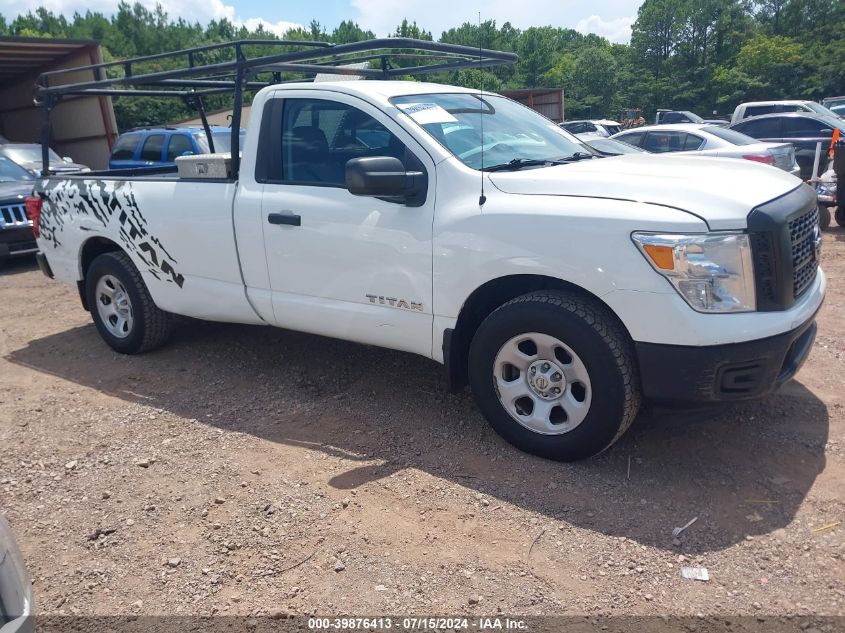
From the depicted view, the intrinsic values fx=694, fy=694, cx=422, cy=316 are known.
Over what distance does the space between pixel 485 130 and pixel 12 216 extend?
8007 mm

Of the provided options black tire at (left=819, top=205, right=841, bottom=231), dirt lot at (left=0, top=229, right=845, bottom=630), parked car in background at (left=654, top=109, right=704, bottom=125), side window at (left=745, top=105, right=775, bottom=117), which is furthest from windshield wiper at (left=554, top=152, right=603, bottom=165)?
parked car in background at (left=654, top=109, right=704, bottom=125)

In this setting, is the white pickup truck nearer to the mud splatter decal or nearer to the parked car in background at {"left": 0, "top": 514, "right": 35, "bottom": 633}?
the mud splatter decal

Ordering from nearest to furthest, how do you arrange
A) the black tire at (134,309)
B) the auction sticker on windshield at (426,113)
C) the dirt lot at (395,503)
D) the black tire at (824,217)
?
1. the dirt lot at (395,503)
2. the auction sticker on windshield at (426,113)
3. the black tire at (134,309)
4. the black tire at (824,217)

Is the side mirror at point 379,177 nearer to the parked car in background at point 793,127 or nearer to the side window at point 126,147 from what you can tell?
the side window at point 126,147

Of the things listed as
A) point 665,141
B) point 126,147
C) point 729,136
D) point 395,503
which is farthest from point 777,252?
point 126,147

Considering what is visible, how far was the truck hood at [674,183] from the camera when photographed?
304 cm

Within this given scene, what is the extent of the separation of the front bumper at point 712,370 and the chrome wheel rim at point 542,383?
0.31 m

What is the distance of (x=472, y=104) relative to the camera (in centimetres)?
432

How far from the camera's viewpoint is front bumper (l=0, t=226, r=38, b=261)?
9.25 metres

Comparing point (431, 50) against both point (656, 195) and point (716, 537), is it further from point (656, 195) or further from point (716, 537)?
point (716, 537)

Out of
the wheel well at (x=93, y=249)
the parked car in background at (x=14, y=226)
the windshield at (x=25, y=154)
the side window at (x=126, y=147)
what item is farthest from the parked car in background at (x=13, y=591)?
the side window at (x=126, y=147)

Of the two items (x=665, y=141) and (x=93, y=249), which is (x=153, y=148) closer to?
(x=93, y=249)

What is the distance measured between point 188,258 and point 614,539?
334 centimetres

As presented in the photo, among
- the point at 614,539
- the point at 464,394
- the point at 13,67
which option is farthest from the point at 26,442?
the point at 13,67
